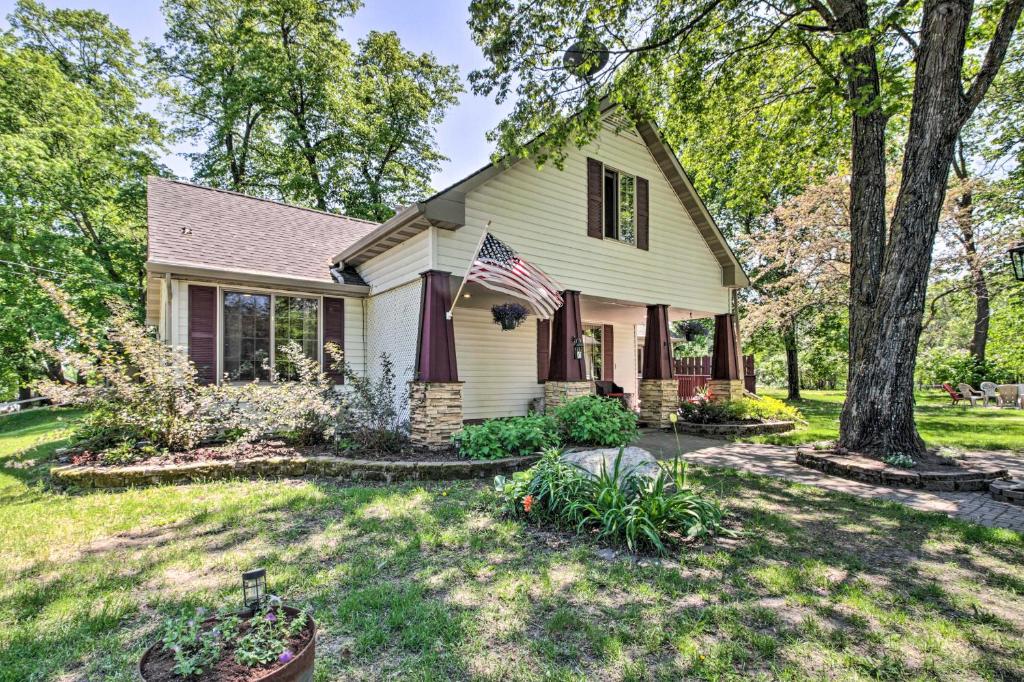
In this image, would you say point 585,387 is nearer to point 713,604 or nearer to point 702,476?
point 702,476

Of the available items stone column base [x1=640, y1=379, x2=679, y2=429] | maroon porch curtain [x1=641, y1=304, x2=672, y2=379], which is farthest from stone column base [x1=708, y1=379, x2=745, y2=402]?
maroon porch curtain [x1=641, y1=304, x2=672, y2=379]

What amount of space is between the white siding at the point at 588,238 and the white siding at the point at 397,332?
49.3 inches

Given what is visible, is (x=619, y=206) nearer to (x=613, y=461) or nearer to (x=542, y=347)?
(x=542, y=347)

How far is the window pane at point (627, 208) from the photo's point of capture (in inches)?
427

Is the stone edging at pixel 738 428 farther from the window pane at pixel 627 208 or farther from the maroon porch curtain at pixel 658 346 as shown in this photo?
the window pane at pixel 627 208

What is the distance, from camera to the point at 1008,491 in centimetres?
548

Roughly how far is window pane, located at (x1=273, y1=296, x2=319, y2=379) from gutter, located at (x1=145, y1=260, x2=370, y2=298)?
1.19 ft

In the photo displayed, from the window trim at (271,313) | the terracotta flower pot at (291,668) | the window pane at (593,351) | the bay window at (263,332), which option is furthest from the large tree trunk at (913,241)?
the bay window at (263,332)

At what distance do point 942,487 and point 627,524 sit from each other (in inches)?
197

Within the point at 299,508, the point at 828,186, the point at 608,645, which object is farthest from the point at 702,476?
the point at 828,186

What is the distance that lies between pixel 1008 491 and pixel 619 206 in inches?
314

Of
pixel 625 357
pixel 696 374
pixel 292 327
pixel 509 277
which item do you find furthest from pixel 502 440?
pixel 696 374

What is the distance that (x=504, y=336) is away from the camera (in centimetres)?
1077

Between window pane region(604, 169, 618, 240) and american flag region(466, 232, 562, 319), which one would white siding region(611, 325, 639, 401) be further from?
american flag region(466, 232, 562, 319)
